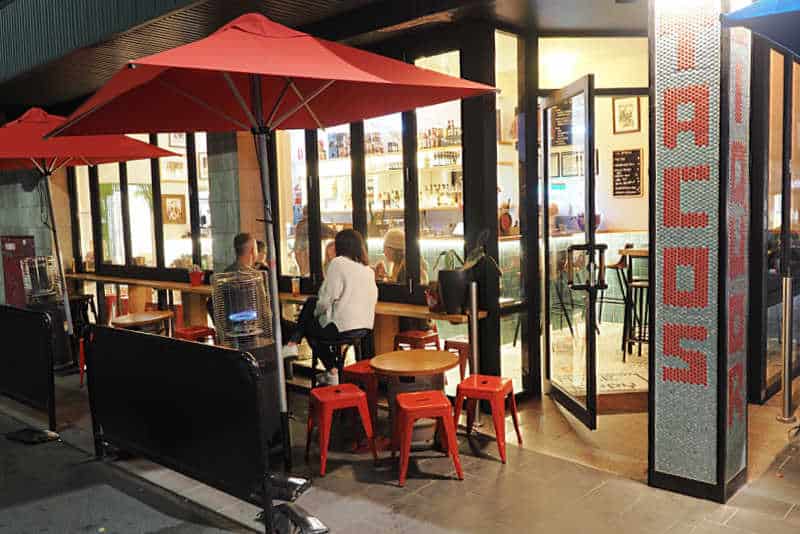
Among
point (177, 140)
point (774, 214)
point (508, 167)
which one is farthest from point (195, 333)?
point (774, 214)

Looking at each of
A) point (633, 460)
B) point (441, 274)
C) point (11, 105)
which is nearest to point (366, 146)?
point (441, 274)

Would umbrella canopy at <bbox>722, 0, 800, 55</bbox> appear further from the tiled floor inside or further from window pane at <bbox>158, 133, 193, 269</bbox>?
window pane at <bbox>158, 133, 193, 269</bbox>

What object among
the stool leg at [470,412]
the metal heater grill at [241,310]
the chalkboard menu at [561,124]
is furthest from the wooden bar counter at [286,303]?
the chalkboard menu at [561,124]

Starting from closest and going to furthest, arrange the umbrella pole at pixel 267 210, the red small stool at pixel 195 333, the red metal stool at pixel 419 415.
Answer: the umbrella pole at pixel 267 210 → the red metal stool at pixel 419 415 → the red small stool at pixel 195 333

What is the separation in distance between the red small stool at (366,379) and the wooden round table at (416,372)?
11.7 inches

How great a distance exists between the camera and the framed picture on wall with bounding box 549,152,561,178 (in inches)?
216

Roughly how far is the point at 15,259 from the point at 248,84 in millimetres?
7154

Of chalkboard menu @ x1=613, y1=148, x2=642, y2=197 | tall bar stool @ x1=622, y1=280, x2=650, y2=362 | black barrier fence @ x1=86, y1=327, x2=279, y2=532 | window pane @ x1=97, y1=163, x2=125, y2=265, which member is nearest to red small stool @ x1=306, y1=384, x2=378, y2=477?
black barrier fence @ x1=86, y1=327, x2=279, y2=532

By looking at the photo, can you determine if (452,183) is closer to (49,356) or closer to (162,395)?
(162,395)

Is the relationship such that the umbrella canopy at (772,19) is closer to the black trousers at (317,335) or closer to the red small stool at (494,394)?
the red small stool at (494,394)

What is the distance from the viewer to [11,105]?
32.9ft

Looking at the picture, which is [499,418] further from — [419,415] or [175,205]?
[175,205]

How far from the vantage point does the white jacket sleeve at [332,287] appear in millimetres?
4922

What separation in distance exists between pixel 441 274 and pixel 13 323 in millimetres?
3484
